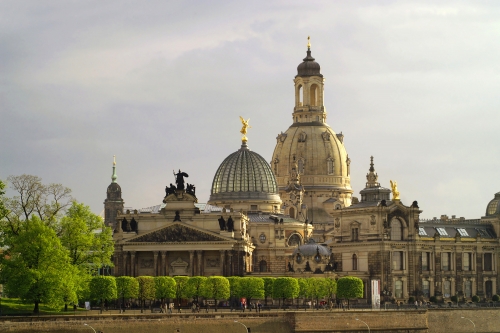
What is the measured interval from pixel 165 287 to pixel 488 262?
179 feet

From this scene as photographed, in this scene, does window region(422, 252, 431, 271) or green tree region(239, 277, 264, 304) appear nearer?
green tree region(239, 277, 264, 304)

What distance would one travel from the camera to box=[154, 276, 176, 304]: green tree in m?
132

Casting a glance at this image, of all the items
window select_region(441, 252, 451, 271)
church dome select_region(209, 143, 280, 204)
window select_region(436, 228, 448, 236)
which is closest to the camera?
window select_region(441, 252, 451, 271)

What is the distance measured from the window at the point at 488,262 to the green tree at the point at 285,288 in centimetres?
4081

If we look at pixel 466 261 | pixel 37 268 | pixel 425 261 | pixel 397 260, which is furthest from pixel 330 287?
pixel 37 268

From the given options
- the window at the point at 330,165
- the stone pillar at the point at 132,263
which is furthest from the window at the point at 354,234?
the window at the point at 330,165

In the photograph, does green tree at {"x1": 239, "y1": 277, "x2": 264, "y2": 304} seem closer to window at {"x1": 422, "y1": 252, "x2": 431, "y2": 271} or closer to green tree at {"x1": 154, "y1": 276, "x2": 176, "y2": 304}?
green tree at {"x1": 154, "y1": 276, "x2": 176, "y2": 304}

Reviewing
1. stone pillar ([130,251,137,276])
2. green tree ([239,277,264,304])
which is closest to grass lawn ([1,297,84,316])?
green tree ([239,277,264,304])

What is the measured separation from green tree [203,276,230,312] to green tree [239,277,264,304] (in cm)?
295

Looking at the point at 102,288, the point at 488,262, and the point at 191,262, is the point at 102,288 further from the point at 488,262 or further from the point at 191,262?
the point at 488,262

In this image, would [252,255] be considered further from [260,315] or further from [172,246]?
[260,315]

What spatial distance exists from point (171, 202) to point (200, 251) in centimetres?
745

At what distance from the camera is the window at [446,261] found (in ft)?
536

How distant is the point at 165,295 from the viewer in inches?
5212
